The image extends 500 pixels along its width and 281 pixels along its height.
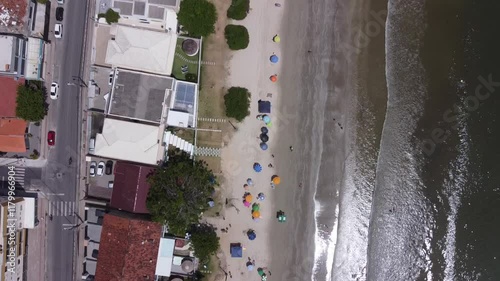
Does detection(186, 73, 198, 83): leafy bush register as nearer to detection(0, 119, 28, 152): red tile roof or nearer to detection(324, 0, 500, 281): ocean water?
detection(324, 0, 500, 281): ocean water

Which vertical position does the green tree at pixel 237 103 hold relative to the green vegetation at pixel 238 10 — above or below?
below

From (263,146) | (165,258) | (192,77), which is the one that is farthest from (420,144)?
(165,258)

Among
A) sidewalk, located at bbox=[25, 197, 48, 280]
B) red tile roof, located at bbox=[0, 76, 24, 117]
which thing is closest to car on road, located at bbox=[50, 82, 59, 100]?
red tile roof, located at bbox=[0, 76, 24, 117]

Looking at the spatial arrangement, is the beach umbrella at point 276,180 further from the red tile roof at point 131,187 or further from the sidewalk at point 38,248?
the sidewalk at point 38,248

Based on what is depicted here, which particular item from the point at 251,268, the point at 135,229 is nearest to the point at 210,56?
the point at 135,229

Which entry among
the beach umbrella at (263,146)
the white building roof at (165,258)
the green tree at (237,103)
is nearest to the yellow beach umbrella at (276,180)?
the beach umbrella at (263,146)

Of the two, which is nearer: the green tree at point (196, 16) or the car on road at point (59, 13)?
the green tree at point (196, 16)
